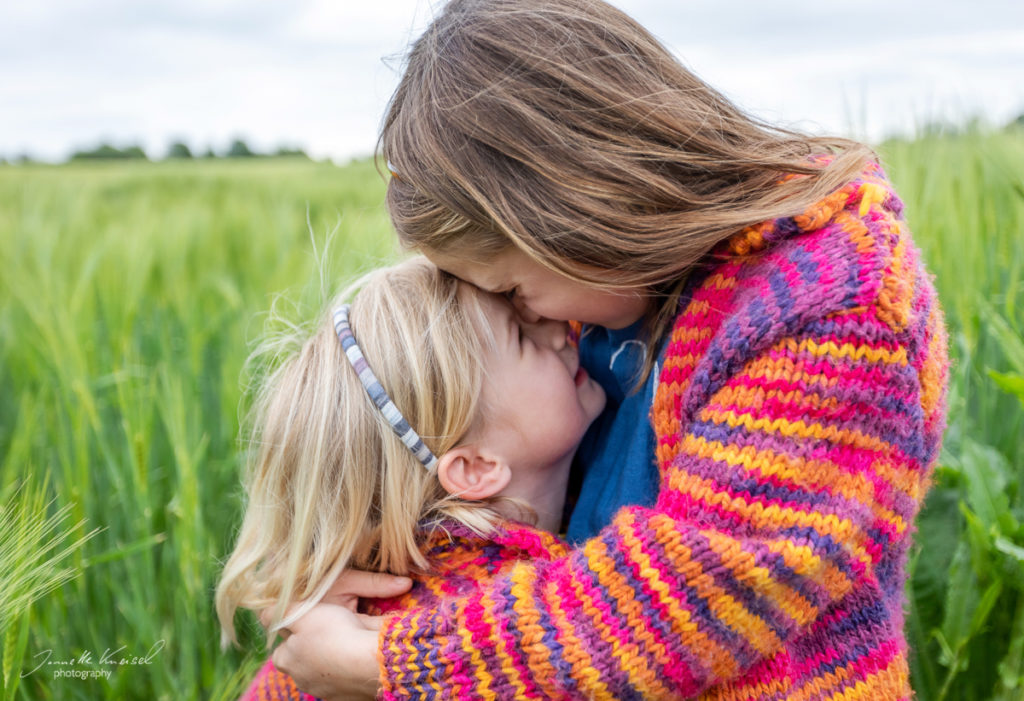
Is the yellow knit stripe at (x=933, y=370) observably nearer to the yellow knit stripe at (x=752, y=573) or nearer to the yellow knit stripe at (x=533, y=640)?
the yellow knit stripe at (x=752, y=573)

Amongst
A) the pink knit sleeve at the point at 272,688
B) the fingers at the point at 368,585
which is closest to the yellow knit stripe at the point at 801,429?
the fingers at the point at 368,585

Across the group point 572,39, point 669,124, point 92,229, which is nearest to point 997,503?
point 669,124

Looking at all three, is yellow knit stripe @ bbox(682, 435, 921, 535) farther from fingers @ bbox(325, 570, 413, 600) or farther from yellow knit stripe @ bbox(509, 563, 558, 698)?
fingers @ bbox(325, 570, 413, 600)

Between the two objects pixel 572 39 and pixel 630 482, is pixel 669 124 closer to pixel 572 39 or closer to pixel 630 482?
pixel 572 39

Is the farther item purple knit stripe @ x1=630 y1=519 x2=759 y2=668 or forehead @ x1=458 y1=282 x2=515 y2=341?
forehead @ x1=458 y1=282 x2=515 y2=341

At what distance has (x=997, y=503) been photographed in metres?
1.26

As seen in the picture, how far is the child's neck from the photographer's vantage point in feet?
3.94

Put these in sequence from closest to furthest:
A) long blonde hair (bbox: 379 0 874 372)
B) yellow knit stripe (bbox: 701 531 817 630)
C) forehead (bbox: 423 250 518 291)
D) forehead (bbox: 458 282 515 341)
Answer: yellow knit stripe (bbox: 701 531 817 630), long blonde hair (bbox: 379 0 874 372), forehead (bbox: 423 250 518 291), forehead (bbox: 458 282 515 341)

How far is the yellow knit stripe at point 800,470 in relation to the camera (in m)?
0.84

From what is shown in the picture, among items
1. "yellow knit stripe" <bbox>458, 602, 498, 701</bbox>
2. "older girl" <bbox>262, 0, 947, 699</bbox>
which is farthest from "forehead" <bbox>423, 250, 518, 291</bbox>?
"yellow knit stripe" <bbox>458, 602, 498, 701</bbox>

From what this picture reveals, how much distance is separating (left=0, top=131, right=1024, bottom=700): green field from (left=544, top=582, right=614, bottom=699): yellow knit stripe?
53cm

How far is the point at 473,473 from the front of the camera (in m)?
1.17

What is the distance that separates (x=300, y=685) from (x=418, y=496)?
1.00ft
